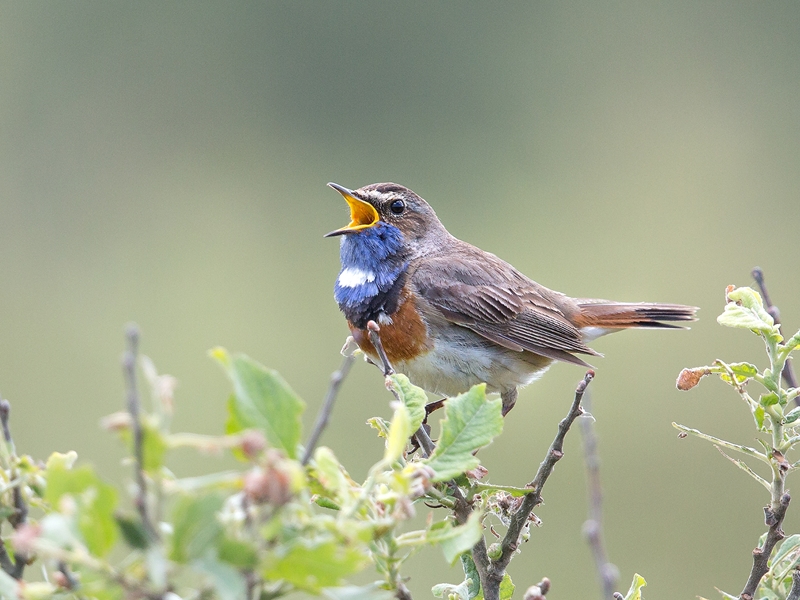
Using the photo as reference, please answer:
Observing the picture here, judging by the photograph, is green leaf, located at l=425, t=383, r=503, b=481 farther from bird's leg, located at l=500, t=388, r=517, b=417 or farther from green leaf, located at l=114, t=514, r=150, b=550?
bird's leg, located at l=500, t=388, r=517, b=417

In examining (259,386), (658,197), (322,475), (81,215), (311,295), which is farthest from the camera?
(81,215)

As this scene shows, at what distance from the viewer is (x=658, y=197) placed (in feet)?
51.7

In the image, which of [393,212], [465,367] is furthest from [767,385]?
[393,212]

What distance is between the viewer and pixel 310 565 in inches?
39.3

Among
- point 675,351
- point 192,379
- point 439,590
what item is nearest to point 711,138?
point 675,351

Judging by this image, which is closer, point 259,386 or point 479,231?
point 259,386

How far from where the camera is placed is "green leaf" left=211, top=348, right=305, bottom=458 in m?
1.11

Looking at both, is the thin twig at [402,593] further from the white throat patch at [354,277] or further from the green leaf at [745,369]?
the white throat patch at [354,277]

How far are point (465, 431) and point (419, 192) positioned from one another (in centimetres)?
1542

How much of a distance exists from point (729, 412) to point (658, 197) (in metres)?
5.73

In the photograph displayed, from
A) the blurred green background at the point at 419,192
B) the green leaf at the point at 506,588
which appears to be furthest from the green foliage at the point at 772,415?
the blurred green background at the point at 419,192

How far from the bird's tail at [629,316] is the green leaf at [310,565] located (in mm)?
3977

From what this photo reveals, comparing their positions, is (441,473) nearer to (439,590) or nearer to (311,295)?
(439,590)

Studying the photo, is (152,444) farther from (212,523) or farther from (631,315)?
(631,315)
